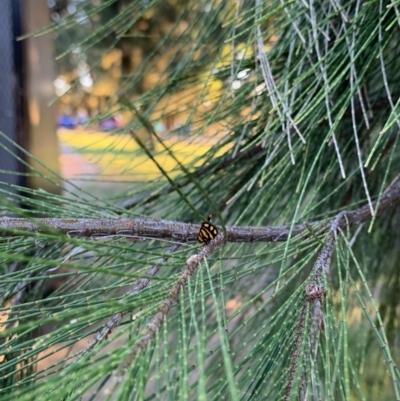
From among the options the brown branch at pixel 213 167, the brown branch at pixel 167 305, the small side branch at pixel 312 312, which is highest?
the brown branch at pixel 213 167

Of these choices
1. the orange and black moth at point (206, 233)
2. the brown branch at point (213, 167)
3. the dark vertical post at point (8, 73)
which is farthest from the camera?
the dark vertical post at point (8, 73)

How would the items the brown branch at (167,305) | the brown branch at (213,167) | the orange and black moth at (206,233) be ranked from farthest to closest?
the brown branch at (213,167) → the orange and black moth at (206,233) → the brown branch at (167,305)

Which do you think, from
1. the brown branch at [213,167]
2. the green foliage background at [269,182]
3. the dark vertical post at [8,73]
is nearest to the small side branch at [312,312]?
the green foliage background at [269,182]


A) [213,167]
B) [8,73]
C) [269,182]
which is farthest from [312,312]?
[8,73]

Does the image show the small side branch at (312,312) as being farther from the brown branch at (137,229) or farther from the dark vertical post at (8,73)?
the dark vertical post at (8,73)

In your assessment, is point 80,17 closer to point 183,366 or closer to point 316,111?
point 316,111

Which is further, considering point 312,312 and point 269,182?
point 269,182

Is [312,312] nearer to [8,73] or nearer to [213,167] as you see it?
[213,167]

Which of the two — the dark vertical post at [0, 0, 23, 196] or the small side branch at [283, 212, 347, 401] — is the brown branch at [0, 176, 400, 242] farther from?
the dark vertical post at [0, 0, 23, 196]
